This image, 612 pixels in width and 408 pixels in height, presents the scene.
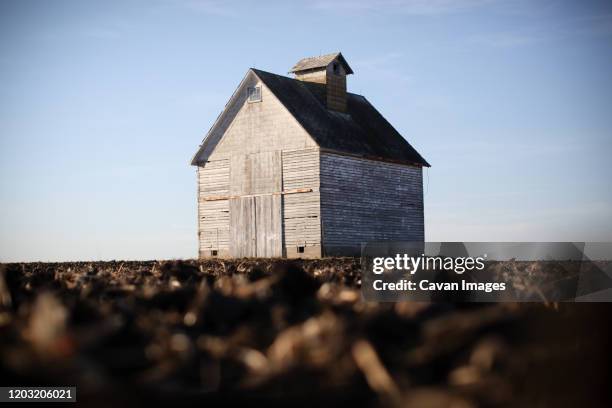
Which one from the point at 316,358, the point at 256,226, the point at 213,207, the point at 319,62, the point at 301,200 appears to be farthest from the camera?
the point at 319,62

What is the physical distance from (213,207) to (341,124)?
6.30 meters

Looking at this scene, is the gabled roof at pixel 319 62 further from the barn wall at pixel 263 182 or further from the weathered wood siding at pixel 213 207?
the weathered wood siding at pixel 213 207

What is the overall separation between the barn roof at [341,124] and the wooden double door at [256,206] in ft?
6.62

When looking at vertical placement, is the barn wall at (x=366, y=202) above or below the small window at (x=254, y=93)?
below

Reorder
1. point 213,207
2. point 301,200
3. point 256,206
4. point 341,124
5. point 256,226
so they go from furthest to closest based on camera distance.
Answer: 1. point 341,124
2. point 213,207
3. point 256,206
4. point 256,226
5. point 301,200

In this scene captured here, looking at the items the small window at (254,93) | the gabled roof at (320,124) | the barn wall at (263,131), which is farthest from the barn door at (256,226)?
the small window at (254,93)

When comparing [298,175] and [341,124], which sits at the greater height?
[341,124]

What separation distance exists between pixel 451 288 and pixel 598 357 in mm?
2041

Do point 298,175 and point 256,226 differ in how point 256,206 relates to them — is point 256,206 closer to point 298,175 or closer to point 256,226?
point 256,226

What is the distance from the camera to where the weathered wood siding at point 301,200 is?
3209 cm

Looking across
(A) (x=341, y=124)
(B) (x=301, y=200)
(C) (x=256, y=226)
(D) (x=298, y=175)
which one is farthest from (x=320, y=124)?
(C) (x=256, y=226)

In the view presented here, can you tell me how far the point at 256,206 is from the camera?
1323 inches

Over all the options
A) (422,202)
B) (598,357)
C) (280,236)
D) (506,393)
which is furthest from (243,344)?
(422,202)

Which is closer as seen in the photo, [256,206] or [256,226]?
[256,226]
